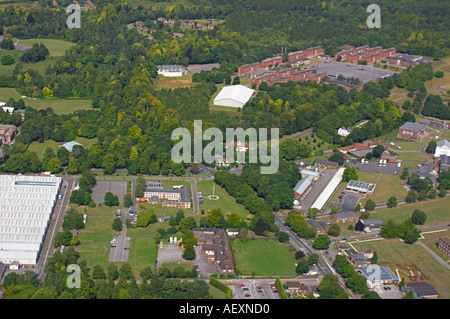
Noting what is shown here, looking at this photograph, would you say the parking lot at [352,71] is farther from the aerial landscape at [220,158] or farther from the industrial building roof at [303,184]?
the industrial building roof at [303,184]

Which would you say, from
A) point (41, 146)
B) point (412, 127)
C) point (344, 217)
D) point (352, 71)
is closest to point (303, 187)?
point (344, 217)

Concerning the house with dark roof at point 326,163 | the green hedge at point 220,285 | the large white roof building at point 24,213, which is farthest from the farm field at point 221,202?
the large white roof building at point 24,213

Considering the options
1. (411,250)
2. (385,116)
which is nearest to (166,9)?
(385,116)

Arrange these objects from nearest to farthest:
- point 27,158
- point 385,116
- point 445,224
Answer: point 445,224, point 27,158, point 385,116

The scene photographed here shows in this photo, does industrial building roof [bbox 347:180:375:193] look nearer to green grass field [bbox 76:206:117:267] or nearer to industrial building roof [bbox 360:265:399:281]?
industrial building roof [bbox 360:265:399:281]

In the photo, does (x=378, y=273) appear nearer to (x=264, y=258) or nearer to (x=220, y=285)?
(x=264, y=258)

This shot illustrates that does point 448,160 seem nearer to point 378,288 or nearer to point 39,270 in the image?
point 378,288

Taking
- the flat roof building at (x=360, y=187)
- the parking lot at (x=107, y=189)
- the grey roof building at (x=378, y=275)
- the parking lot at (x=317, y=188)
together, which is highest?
the grey roof building at (x=378, y=275)
